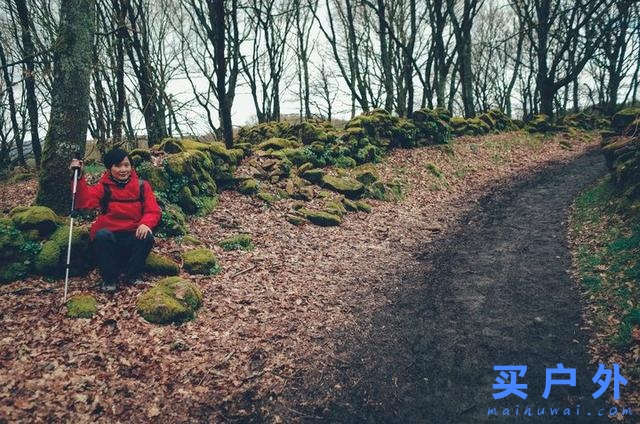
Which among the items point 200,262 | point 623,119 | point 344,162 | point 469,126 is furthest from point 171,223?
point 469,126

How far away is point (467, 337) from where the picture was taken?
4.94 meters

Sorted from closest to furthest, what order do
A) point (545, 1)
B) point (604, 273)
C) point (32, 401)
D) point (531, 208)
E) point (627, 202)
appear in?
point (32, 401) → point (604, 273) → point (627, 202) → point (531, 208) → point (545, 1)

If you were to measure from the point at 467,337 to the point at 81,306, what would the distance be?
539cm

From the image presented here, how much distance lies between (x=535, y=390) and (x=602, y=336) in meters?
1.52

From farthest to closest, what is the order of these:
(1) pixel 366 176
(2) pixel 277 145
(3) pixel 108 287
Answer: (2) pixel 277 145 → (1) pixel 366 176 → (3) pixel 108 287

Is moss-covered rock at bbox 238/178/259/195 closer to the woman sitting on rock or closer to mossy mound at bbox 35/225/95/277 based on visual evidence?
the woman sitting on rock

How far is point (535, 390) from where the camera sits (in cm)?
391

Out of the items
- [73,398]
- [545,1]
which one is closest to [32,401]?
[73,398]

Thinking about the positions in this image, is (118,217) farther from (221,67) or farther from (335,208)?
(221,67)

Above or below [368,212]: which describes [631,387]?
below

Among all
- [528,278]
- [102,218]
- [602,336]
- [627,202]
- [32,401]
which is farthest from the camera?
[627,202]

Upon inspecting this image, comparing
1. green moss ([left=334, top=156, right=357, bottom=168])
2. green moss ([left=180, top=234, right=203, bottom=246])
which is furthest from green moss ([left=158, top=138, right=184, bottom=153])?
green moss ([left=334, top=156, right=357, bottom=168])

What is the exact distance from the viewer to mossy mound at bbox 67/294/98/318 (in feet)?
15.7

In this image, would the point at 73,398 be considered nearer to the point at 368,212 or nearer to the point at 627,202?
the point at 368,212
